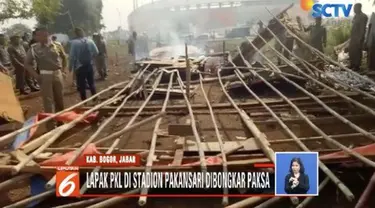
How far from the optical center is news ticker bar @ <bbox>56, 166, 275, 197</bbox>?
2566 millimetres

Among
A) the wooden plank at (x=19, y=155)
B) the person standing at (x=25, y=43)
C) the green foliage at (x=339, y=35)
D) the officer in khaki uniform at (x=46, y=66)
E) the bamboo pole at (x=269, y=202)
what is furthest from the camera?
the green foliage at (x=339, y=35)

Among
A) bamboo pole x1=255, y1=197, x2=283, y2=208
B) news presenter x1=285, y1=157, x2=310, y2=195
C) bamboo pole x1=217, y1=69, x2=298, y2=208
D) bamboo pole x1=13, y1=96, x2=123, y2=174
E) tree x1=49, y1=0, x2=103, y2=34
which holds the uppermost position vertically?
tree x1=49, y1=0, x2=103, y2=34

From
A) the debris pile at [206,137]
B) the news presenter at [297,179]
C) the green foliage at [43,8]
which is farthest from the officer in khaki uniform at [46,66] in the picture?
the green foliage at [43,8]

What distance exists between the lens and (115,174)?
2768 millimetres

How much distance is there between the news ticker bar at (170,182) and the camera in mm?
2566

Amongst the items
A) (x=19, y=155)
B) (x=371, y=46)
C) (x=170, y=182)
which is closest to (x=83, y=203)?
(x=170, y=182)

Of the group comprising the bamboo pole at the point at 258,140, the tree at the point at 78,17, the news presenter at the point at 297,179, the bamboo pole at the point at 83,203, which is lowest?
the bamboo pole at the point at 83,203

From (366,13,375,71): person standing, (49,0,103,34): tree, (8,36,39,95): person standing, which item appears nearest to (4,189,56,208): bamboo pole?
(8,36,39,95): person standing

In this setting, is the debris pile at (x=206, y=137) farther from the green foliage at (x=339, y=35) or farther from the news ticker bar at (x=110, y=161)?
the green foliage at (x=339, y=35)

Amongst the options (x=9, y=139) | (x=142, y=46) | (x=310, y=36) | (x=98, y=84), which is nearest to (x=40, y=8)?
(x=142, y=46)

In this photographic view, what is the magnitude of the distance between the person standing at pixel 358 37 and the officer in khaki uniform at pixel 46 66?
17.1 feet

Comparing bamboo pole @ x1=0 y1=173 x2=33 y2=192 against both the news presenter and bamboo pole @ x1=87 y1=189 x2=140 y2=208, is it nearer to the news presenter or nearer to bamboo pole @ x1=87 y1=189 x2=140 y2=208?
bamboo pole @ x1=87 y1=189 x2=140 y2=208

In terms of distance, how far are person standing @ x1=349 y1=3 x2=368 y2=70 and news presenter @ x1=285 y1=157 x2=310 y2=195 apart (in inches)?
236

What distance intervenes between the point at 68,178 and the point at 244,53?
725 centimetres
